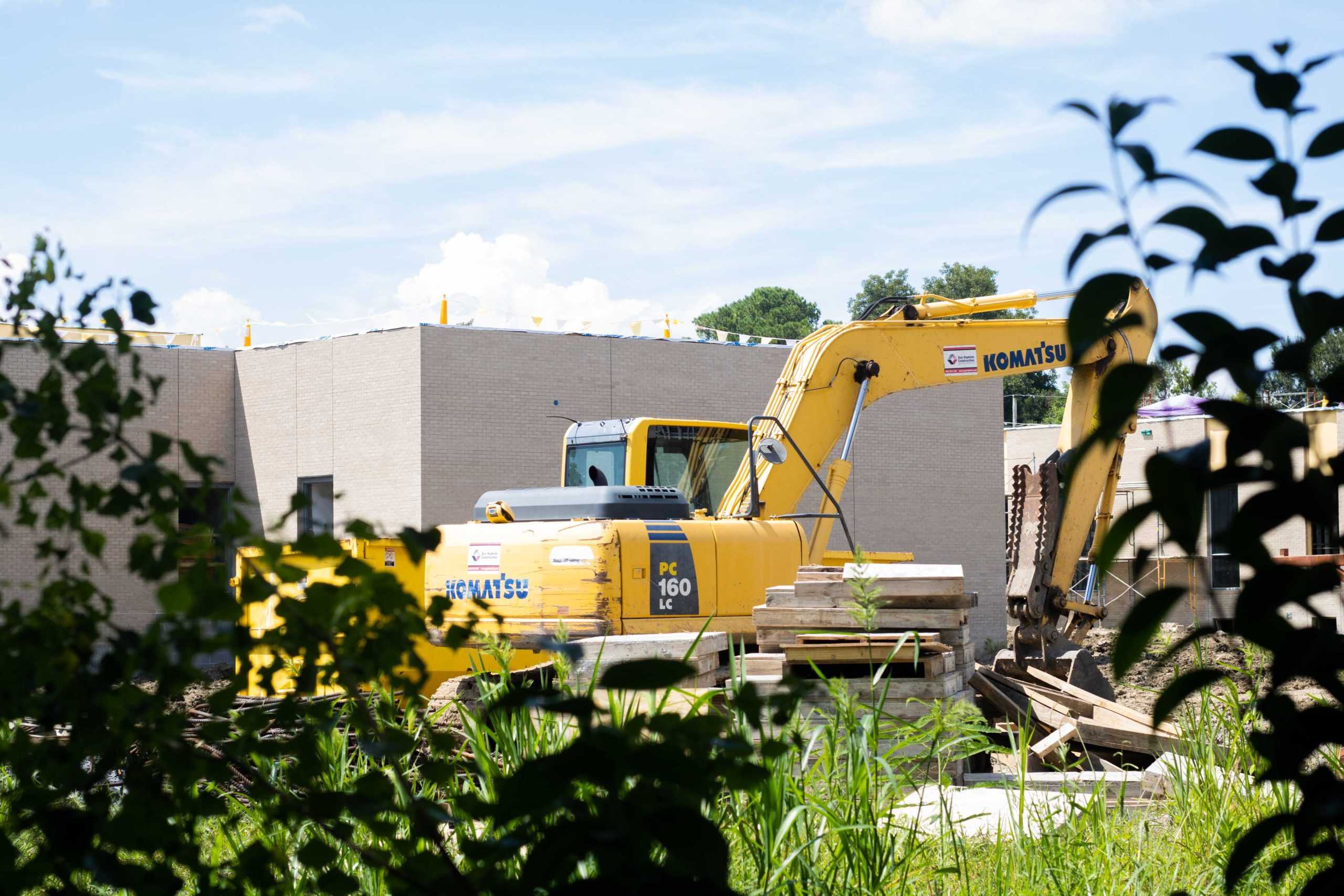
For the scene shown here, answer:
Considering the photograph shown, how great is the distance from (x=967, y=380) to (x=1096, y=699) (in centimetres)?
380

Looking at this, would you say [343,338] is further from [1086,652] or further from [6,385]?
[6,385]

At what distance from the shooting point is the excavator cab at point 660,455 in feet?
43.5

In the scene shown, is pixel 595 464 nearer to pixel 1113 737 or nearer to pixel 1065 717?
pixel 1065 717

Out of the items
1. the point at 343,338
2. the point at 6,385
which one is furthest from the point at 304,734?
the point at 343,338

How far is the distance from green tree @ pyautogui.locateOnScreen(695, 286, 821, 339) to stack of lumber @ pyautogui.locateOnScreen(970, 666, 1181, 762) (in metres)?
93.0

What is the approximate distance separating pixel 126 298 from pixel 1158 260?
162cm

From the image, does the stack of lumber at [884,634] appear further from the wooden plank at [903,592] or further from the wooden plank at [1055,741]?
the wooden plank at [1055,741]

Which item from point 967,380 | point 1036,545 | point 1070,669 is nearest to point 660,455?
point 967,380

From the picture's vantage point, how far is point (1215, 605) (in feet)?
6.37

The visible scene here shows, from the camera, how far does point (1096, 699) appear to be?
34.9 ft

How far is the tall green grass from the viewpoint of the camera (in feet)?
13.1

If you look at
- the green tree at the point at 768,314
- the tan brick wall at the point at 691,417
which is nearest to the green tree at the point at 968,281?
the green tree at the point at 768,314

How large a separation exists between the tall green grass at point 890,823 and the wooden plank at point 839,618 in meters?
2.46

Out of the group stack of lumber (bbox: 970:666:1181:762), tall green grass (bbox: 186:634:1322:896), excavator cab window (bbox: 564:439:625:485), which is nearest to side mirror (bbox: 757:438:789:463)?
excavator cab window (bbox: 564:439:625:485)
